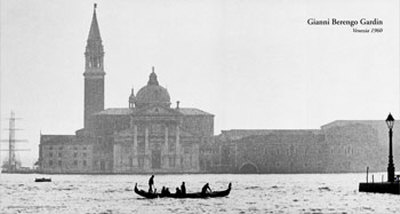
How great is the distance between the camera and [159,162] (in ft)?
431

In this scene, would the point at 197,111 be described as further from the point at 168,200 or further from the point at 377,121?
the point at 168,200

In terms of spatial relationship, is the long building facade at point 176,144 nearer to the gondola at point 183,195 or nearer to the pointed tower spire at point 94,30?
the pointed tower spire at point 94,30

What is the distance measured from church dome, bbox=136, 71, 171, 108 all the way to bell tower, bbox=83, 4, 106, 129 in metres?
4.93

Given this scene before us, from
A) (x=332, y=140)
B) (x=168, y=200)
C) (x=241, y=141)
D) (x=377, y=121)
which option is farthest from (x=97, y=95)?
(x=168, y=200)

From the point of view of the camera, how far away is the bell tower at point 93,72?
13562 centimetres

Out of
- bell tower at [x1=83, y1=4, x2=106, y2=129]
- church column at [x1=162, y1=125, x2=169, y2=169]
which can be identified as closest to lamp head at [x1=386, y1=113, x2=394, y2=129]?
church column at [x1=162, y1=125, x2=169, y2=169]

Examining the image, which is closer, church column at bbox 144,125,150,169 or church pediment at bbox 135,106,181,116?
church column at bbox 144,125,150,169

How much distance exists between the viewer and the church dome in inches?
5413

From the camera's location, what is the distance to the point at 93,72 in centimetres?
13588

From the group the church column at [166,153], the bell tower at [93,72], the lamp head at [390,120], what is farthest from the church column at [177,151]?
the lamp head at [390,120]

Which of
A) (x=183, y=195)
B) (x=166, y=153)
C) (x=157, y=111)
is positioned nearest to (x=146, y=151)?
(x=166, y=153)

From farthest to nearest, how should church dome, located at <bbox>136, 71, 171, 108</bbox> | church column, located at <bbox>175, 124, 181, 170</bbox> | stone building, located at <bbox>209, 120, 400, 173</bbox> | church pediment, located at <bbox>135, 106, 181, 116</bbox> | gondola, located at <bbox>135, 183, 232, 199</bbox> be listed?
church dome, located at <bbox>136, 71, 171, 108</bbox> → stone building, located at <bbox>209, 120, 400, 173</bbox> → church pediment, located at <bbox>135, 106, 181, 116</bbox> → church column, located at <bbox>175, 124, 181, 170</bbox> → gondola, located at <bbox>135, 183, 232, 199</bbox>

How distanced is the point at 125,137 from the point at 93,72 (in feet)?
33.1

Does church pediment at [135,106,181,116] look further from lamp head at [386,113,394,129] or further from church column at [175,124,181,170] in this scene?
lamp head at [386,113,394,129]
